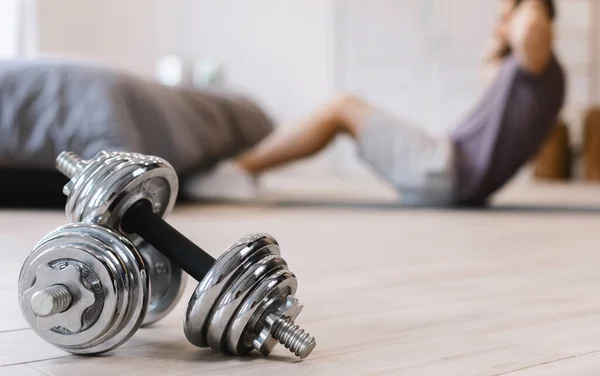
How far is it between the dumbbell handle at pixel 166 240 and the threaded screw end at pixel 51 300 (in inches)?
4.6

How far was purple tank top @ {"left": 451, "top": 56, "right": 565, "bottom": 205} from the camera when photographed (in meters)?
2.79

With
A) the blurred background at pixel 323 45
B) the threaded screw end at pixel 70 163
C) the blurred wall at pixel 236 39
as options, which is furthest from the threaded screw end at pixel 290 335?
the blurred wall at pixel 236 39

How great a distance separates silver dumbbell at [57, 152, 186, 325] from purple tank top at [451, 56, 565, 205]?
2.17 m

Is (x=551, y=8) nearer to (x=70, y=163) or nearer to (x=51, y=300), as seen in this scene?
(x=70, y=163)

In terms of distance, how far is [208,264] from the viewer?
74cm

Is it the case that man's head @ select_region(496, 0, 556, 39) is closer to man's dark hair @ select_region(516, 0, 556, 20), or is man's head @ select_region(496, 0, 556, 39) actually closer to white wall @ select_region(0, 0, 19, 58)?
man's dark hair @ select_region(516, 0, 556, 20)

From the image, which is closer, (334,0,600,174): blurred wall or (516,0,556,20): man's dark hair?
(516,0,556,20): man's dark hair

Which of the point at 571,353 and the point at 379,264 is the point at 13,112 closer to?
the point at 379,264

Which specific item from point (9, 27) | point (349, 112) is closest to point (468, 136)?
point (349, 112)

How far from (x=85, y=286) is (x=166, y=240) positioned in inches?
4.3

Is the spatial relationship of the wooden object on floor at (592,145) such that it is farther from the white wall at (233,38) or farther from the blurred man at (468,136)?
the blurred man at (468,136)

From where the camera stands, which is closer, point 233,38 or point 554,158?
point 554,158

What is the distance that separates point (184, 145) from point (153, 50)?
396 cm

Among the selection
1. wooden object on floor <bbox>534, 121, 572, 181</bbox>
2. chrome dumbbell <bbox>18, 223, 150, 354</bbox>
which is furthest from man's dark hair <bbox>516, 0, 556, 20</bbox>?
wooden object on floor <bbox>534, 121, 572, 181</bbox>
